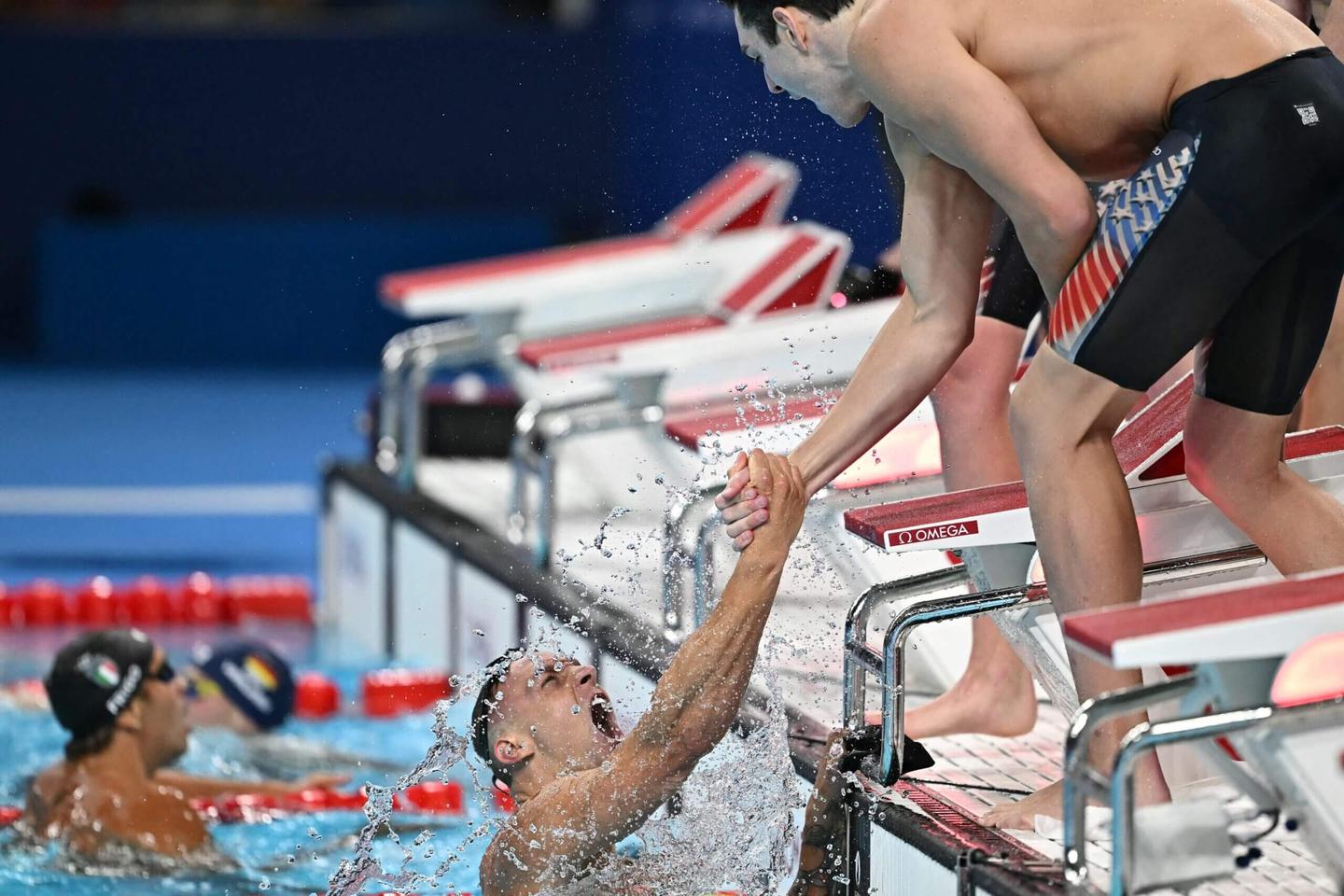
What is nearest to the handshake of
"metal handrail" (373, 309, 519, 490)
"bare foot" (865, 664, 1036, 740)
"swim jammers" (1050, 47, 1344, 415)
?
"swim jammers" (1050, 47, 1344, 415)

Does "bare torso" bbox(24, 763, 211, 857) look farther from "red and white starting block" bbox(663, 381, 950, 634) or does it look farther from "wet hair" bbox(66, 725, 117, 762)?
"red and white starting block" bbox(663, 381, 950, 634)

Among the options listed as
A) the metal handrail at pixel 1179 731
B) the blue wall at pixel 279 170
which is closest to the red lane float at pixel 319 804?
the metal handrail at pixel 1179 731

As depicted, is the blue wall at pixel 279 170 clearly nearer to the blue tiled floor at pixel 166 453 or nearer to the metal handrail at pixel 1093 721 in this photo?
the blue tiled floor at pixel 166 453

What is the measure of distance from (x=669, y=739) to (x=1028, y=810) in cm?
58

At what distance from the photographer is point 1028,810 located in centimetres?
296

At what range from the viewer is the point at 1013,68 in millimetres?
2732

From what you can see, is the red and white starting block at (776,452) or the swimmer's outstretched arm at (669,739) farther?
the red and white starting block at (776,452)

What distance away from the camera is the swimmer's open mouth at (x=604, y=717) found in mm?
3143

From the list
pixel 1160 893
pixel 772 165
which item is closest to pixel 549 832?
pixel 1160 893

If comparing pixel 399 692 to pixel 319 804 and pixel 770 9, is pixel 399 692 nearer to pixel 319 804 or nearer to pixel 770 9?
pixel 319 804

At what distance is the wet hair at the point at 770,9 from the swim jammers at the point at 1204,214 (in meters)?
0.47

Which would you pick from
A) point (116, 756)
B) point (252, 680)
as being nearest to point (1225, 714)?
point (116, 756)

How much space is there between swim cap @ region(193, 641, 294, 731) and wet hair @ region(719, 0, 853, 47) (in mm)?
2963

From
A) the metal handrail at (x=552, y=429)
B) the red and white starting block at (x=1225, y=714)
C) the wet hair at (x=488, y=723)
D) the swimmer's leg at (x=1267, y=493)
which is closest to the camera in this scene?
the red and white starting block at (x=1225, y=714)
